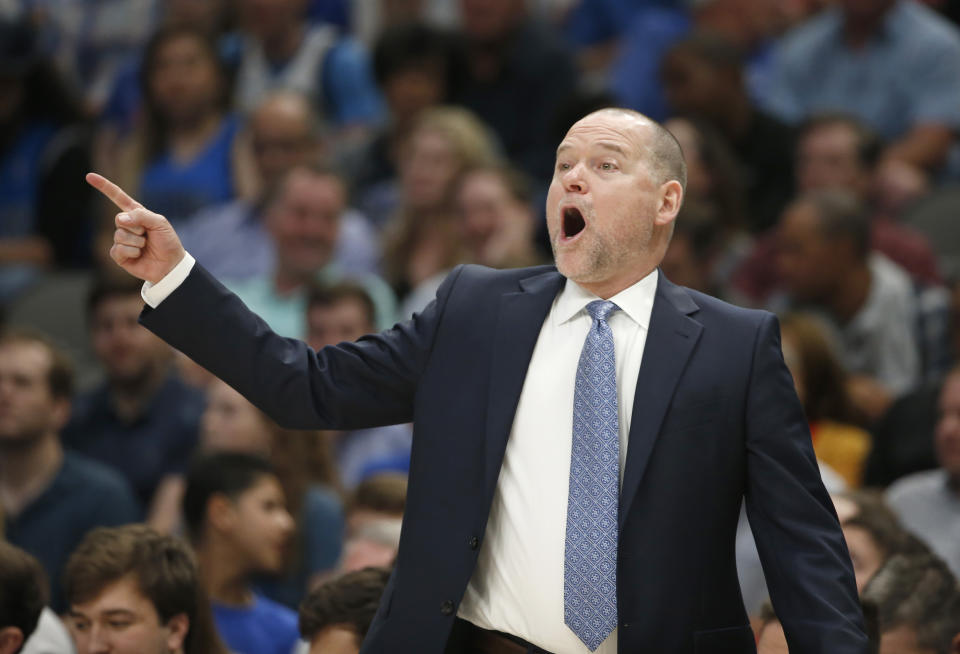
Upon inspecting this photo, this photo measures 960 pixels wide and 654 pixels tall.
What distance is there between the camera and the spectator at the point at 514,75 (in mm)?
7512

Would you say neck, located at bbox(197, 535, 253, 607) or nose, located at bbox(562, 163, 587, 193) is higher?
nose, located at bbox(562, 163, 587, 193)

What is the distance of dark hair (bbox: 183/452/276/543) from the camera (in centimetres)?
479

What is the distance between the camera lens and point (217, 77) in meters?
7.29

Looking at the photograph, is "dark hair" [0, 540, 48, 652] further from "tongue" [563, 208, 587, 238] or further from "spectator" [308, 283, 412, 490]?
"spectator" [308, 283, 412, 490]

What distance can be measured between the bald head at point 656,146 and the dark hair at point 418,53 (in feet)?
15.8

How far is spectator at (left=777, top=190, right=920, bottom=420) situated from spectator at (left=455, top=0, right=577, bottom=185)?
180 cm

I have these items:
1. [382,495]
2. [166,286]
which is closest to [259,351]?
[166,286]

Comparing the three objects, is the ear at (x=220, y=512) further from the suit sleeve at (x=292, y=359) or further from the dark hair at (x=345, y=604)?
the suit sleeve at (x=292, y=359)

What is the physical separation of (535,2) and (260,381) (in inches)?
276

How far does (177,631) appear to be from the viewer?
359 cm

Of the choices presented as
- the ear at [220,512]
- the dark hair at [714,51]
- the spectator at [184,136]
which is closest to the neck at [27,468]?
the ear at [220,512]

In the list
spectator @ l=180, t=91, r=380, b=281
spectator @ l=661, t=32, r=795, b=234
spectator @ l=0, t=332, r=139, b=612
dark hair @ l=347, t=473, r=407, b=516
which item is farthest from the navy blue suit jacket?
spectator @ l=661, t=32, r=795, b=234

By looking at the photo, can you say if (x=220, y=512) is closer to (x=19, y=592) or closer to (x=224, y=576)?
(x=224, y=576)

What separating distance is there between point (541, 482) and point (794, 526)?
458 millimetres
